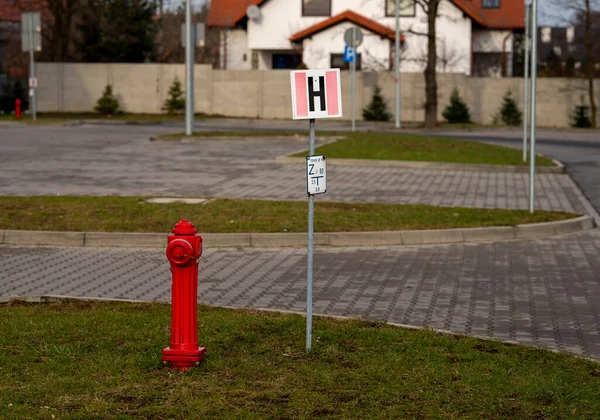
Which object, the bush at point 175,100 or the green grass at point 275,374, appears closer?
the green grass at point 275,374

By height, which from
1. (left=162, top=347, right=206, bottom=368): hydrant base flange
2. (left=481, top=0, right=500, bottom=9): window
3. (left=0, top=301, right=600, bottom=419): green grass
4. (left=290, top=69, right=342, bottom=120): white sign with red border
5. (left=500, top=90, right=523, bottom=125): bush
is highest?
(left=481, top=0, right=500, bottom=9): window

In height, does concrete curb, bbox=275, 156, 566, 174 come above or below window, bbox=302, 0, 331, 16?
below

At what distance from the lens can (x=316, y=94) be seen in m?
7.47

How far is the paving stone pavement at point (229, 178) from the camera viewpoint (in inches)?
723

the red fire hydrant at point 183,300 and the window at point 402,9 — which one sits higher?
the window at point 402,9

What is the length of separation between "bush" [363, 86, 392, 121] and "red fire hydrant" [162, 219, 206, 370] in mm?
40504

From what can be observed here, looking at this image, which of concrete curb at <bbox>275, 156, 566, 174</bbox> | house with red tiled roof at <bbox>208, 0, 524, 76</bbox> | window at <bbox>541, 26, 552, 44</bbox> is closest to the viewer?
concrete curb at <bbox>275, 156, 566, 174</bbox>

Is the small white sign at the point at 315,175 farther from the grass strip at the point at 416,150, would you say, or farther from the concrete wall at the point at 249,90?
the concrete wall at the point at 249,90

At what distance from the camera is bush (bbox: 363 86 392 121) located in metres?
47.1

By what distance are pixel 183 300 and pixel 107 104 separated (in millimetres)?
42475

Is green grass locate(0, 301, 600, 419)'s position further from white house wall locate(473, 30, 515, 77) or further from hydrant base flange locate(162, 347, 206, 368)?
white house wall locate(473, 30, 515, 77)

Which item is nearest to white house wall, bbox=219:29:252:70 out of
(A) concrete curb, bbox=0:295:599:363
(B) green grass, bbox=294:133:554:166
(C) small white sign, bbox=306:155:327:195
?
(B) green grass, bbox=294:133:554:166

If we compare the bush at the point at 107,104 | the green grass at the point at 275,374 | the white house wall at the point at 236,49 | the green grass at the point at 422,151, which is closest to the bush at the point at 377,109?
the bush at the point at 107,104

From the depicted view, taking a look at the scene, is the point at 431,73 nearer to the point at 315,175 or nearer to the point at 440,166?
the point at 440,166
